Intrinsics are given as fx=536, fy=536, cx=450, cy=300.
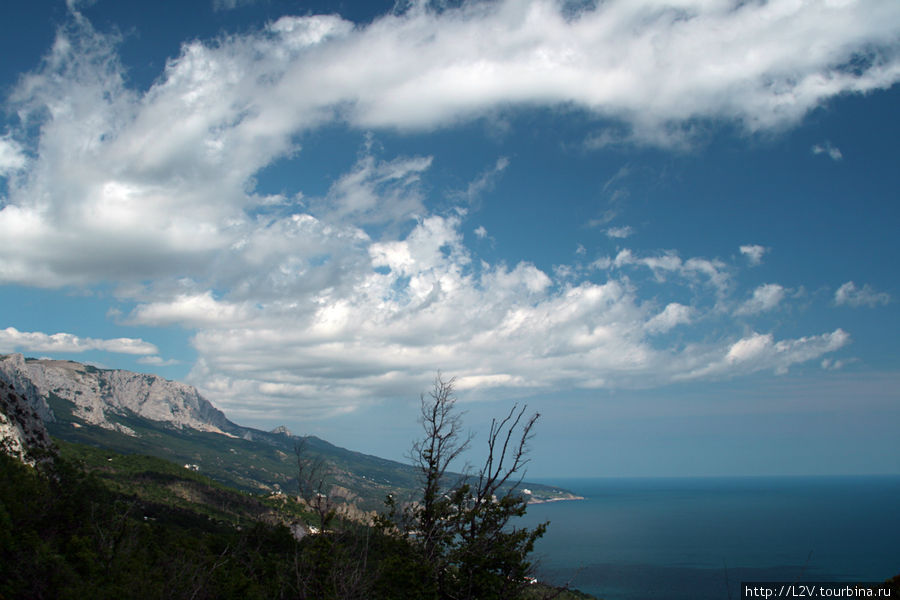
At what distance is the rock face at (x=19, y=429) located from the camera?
52.2 m

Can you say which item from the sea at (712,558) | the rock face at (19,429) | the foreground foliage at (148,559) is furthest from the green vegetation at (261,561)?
the sea at (712,558)


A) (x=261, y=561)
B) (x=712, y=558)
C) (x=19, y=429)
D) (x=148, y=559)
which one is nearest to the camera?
(x=148, y=559)

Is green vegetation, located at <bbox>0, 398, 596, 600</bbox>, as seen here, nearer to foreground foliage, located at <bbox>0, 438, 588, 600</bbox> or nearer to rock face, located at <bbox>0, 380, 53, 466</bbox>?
foreground foliage, located at <bbox>0, 438, 588, 600</bbox>

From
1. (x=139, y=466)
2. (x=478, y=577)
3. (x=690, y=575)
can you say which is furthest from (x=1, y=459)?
(x=690, y=575)

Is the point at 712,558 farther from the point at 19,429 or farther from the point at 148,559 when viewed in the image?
the point at 19,429

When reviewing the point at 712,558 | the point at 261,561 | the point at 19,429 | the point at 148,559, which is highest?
the point at 19,429

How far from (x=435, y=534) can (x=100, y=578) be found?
49.4 feet

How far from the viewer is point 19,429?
201 ft

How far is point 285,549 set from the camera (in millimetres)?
48719

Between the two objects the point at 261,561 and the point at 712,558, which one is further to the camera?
the point at 712,558

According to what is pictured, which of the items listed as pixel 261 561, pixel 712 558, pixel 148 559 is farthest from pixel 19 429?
pixel 712 558

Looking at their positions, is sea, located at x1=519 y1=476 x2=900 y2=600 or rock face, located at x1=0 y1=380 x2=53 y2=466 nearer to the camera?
rock face, located at x1=0 y1=380 x2=53 y2=466

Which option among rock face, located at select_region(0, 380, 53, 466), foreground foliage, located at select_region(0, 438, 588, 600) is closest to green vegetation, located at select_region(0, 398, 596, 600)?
foreground foliage, located at select_region(0, 438, 588, 600)

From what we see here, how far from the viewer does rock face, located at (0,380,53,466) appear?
52.2 m
